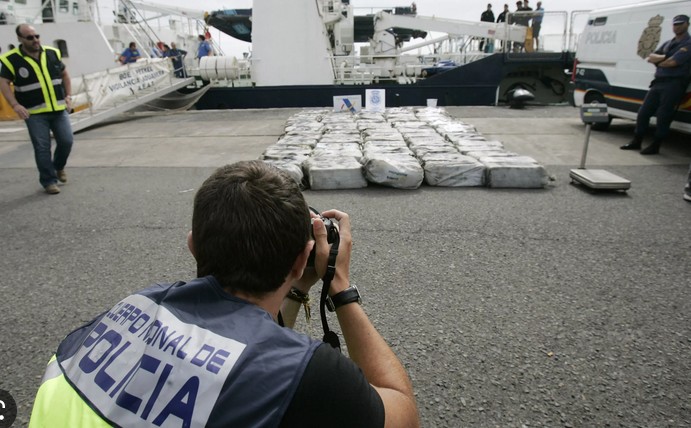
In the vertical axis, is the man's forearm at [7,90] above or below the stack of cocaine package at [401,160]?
above

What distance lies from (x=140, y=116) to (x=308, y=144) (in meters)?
7.99

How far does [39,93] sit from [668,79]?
834 centimetres

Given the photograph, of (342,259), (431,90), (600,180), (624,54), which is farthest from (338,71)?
(342,259)

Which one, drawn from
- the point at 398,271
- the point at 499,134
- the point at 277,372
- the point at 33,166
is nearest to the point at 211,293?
the point at 277,372

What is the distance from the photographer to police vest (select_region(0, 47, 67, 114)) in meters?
4.95

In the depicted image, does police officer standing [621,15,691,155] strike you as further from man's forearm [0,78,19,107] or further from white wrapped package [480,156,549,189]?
man's forearm [0,78,19,107]

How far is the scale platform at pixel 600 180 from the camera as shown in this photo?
16.0 feet

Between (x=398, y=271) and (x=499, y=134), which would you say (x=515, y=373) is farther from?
(x=499, y=134)

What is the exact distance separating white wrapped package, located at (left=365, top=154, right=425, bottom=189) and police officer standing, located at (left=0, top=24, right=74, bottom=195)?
3808 millimetres

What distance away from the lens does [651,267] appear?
325 centimetres

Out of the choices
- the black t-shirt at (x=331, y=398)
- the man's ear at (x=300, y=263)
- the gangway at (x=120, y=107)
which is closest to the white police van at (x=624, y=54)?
the man's ear at (x=300, y=263)

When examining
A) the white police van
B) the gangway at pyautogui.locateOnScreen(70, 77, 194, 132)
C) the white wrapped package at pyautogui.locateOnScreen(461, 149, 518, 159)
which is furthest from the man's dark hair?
the gangway at pyautogui.locateOnScreen(70, 77, 194, 132)

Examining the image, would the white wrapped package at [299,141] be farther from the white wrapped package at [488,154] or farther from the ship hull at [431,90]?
the ship hull at [431,90]

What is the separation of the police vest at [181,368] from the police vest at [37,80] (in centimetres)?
525
